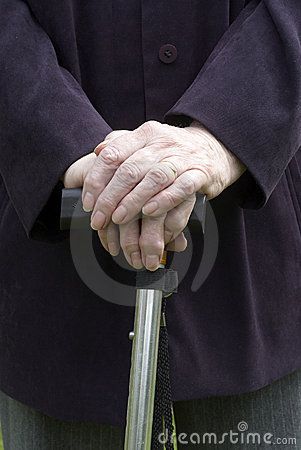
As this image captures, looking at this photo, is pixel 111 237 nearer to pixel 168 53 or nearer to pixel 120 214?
pixel 120 214

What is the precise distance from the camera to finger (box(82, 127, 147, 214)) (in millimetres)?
1185

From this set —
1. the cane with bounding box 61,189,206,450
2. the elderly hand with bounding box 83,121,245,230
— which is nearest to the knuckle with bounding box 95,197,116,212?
the elderly hand with bounding box 83,121,245,230

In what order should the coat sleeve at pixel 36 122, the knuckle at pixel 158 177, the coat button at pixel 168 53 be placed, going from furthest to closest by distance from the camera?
the coat button at pixel 168 53
the coat sleeve at pixel 36 122
the knuckle at pixel 158 177

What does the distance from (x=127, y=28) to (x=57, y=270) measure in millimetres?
407

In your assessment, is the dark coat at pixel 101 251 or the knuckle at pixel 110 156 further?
the dark coat at pixel 101 251

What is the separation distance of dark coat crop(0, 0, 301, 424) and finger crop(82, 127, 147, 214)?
0.12 m

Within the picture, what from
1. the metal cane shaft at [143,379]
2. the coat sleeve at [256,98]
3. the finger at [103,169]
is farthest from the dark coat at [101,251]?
the metal cane shaft at [143,379]

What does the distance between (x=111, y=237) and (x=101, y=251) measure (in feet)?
0.66

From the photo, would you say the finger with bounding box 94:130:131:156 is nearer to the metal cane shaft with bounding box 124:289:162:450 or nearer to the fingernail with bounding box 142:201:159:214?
the fingernail with bounding box 142:201:159:214

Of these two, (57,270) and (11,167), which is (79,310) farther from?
(11,167)

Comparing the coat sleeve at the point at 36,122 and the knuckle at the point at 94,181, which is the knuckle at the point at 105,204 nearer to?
the knuckle at the point at 94,181

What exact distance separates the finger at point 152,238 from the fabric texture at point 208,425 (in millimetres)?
386

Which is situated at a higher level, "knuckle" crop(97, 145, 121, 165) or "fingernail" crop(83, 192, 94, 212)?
"knuckle" crop(97, 145, 121, 165)

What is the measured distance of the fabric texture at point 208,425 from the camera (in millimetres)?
1464
